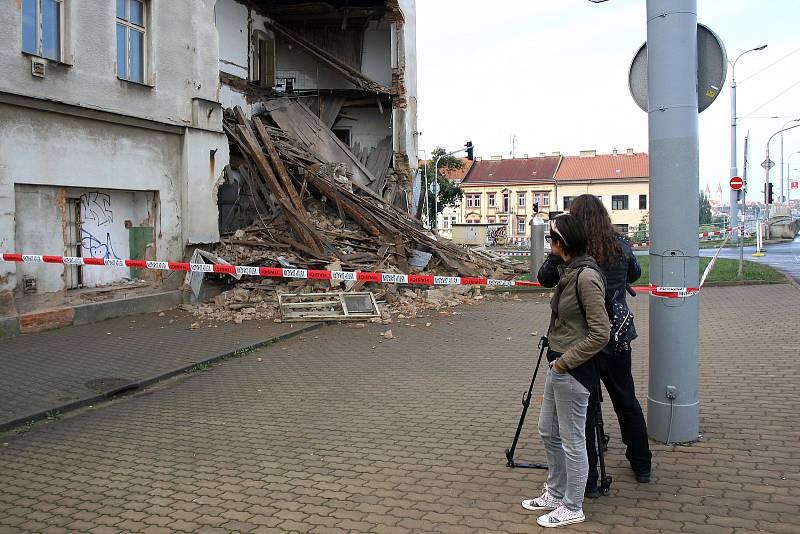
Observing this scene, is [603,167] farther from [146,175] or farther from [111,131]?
[111,131]

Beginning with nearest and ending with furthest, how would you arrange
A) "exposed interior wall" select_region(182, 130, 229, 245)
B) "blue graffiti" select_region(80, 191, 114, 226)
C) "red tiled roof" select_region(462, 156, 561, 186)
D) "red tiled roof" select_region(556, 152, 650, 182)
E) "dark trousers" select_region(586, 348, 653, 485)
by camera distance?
"dark trousers" select_region(586, 348, 653, 485), "blue graffiti" select_region(80, 191, 114, 226), "exposed interior wall" select_region(182, 130, 229, 245), "red tiled roof" select_region(556, 152, 650, 182), "red tiled roof" select_region(462, 156, 561, 186)

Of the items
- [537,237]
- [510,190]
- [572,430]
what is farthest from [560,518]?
[510,190]

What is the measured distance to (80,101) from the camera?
11.3 m

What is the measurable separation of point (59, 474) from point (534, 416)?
387 cm

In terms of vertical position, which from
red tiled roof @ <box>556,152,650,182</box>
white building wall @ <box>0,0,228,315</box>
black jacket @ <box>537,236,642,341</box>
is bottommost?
black jacket @ <box>537,236,642,341</box>

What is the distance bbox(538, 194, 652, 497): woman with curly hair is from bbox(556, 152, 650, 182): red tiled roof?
7727 centimetres

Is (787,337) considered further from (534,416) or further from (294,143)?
(294,143)

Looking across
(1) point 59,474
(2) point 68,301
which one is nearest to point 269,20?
(2) point 68,301

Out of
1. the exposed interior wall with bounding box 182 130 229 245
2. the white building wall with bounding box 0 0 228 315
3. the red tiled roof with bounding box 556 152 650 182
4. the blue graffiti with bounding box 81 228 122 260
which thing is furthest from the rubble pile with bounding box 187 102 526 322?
the red tiled roof with bounding box 556 152 650 182

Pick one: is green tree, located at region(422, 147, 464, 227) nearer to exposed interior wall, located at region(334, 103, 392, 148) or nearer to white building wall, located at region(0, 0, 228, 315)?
exposed interior wall, located at region(334, 103, 392, 148)

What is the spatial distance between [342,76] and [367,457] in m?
21.2

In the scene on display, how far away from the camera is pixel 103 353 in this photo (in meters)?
9.46

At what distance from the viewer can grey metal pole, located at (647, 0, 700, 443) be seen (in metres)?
5.13

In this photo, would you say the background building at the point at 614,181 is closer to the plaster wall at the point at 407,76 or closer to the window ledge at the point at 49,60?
the plaster wall at the point at 407,76
